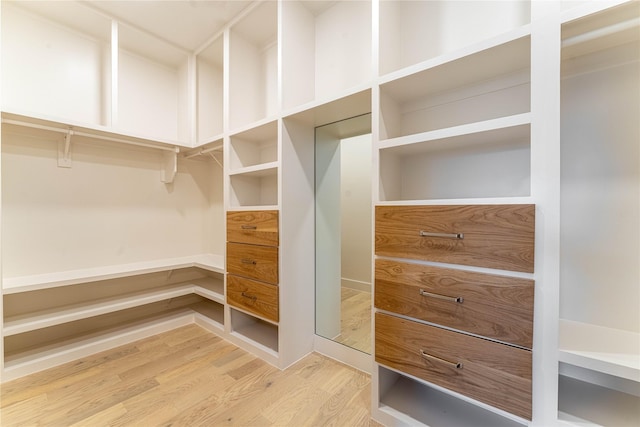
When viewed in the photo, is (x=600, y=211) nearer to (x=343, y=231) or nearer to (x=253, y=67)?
(x=343, y=231)

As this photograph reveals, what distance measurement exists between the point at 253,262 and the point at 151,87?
1976mm

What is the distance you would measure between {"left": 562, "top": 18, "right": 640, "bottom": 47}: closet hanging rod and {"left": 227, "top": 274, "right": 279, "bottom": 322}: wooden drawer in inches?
70.2

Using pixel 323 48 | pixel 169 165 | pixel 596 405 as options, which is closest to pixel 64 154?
pixel 169 165

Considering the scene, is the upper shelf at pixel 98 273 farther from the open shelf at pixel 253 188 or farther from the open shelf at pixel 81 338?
the open shelf at pixel 253 188

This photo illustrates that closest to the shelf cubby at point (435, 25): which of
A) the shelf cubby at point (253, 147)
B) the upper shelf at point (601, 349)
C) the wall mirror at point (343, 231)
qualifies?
the wall mirror at point (343, 231)

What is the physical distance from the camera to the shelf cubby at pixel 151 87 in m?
2.18

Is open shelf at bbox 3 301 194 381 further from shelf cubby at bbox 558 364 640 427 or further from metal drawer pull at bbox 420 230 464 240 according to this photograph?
shelf cubby at bbox 558 364 640 427

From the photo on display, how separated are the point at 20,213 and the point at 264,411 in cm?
208

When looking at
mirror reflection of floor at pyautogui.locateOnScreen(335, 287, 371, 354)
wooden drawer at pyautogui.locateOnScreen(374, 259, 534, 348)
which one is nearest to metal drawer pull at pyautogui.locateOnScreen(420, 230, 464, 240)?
wooden drawer at pyautogui.locateOnScreen(374, 259, 534, 348)

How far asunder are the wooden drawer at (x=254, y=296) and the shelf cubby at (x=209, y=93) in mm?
1409

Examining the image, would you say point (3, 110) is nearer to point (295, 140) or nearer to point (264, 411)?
point (295, 140)

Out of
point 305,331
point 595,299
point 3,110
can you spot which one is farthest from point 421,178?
point 3,110

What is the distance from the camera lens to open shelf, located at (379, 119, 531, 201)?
1.06 meters

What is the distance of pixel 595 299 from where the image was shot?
1.01m
